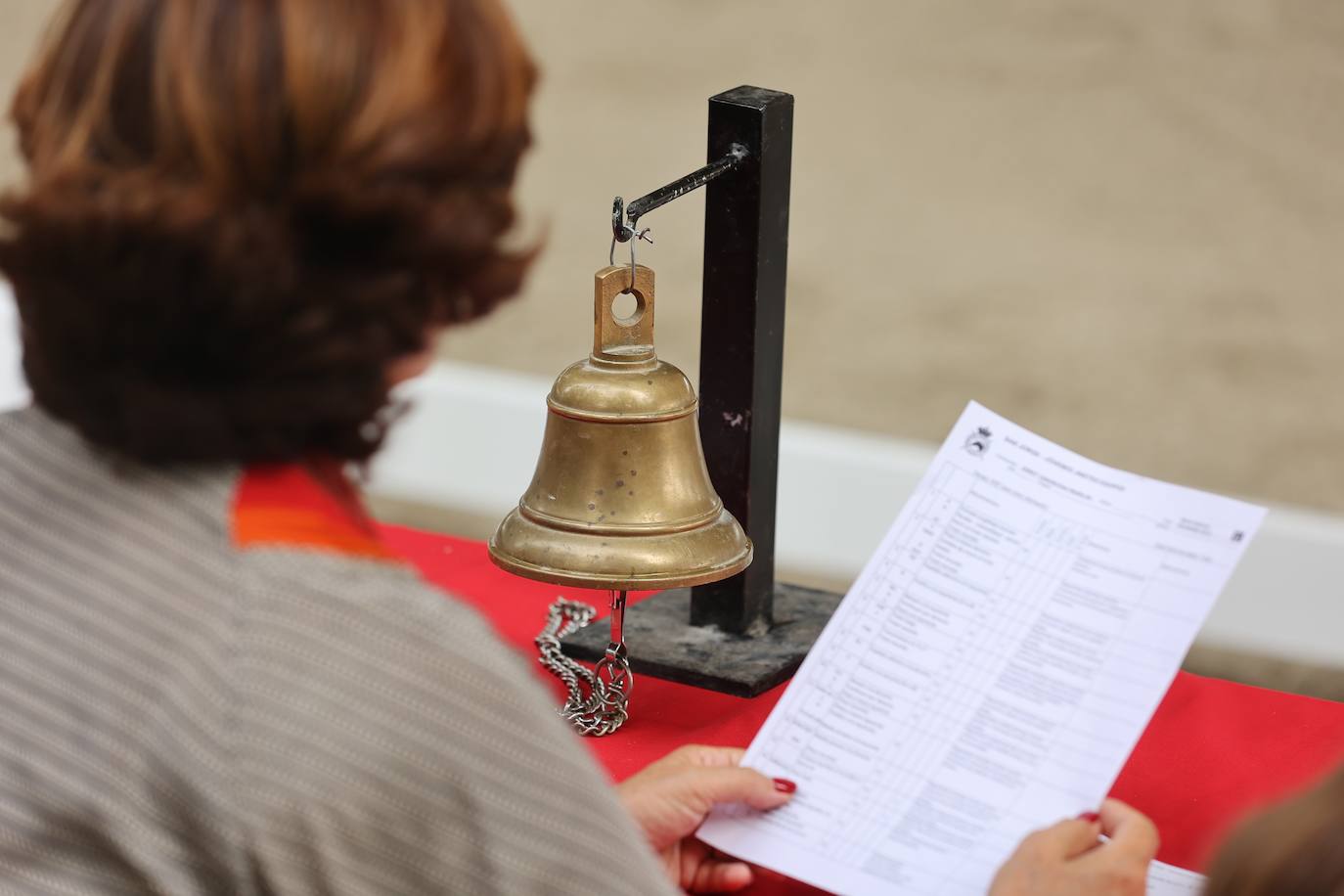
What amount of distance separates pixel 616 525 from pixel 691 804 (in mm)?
216

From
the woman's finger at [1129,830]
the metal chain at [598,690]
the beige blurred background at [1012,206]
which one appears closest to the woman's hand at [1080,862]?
the woman's finger at [1129,830]

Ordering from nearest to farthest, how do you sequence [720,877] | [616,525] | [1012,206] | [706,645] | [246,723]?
1. [246,723]
2. [720,877]
3. [616,525]
4. [706,645]
5. [1012,206]

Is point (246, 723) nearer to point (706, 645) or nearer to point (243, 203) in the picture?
point (243, 203)

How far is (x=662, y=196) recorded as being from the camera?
1.17m

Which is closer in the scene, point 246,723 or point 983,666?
point 246,723

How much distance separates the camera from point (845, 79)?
5.90 meters

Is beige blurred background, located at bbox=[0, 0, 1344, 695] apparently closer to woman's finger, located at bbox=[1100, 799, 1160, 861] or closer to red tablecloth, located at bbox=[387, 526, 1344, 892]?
red tablecloth, located at bbox=[387, 526, 1344, 892]

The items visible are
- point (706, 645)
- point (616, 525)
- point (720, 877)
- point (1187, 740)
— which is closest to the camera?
point (720, 877)

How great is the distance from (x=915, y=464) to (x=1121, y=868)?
212cm

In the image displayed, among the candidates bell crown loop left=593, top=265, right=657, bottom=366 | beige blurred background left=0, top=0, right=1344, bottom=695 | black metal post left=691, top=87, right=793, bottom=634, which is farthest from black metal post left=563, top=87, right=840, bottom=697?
beige blurred background left=0, top=0, right=1344, bottom=695

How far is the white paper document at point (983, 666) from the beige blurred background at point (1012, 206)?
1.93 metres

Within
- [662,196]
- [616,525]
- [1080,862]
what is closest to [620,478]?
[616,525]

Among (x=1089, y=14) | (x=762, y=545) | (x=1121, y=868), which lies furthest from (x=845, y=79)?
(x=1121, y=868)

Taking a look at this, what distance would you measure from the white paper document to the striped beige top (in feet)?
1.06
